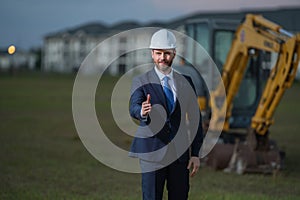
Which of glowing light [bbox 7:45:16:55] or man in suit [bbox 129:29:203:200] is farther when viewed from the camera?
glowing light [bbox 7:45:16:55]

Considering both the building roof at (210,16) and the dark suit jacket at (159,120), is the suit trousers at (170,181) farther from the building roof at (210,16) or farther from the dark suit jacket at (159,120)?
the building roof at (210,16)

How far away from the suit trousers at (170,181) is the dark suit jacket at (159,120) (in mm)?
97

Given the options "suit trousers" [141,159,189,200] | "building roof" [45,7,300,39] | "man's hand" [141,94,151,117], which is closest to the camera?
"man's hand" [141,94,151,117]

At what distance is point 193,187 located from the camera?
9.84m

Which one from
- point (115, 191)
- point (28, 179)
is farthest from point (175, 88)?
point (28, 179)

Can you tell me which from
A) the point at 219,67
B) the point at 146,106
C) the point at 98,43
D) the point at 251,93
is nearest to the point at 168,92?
the point at 146,106

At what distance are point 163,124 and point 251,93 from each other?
→ 354 inches

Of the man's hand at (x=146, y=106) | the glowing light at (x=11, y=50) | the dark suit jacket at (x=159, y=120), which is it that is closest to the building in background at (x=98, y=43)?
the glowing light at (x=11, y=50)

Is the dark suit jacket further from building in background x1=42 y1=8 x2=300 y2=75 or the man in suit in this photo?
building in background x1=42 y1=8 x2=300 y2=75

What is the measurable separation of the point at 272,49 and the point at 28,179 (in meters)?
4.84

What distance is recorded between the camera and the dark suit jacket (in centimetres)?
563

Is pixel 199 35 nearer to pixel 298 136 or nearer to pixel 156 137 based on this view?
pixel 298 136

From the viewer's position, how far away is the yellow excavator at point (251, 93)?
11516mm

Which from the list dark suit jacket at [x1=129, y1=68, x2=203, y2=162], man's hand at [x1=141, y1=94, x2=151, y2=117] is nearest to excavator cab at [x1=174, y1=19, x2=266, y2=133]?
dark suit jacket at [x1=129, y1=68, x2=203, y2=162]
